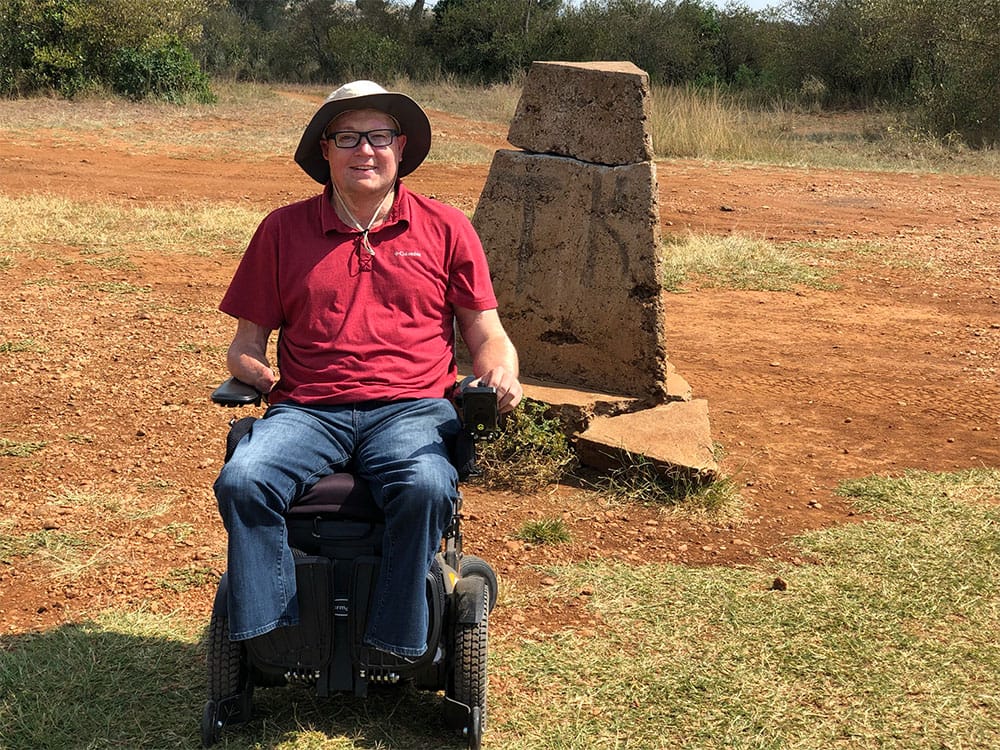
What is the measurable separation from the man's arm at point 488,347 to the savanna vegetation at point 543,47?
15786mm

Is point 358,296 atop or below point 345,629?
atop

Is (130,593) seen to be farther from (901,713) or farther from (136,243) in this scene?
(136,243)

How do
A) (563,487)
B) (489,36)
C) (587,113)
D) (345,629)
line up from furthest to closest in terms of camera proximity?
(489,36), (587,113), (563,487), (345,629)

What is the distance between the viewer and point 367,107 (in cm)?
331

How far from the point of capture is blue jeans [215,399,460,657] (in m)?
2.81

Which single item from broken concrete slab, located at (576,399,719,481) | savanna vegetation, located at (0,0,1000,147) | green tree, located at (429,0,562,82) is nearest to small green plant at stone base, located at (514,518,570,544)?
broken concrete slab, located at (576,399,719,481)

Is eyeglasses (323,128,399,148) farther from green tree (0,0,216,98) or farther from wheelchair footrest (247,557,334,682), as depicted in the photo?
green tree (0,0,216,98)

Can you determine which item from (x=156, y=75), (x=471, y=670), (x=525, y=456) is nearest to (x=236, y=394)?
(x=471, y=670)

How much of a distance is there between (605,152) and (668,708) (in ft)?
9.29

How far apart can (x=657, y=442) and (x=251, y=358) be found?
2.32 m

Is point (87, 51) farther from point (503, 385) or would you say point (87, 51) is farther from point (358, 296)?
point (503, 385)

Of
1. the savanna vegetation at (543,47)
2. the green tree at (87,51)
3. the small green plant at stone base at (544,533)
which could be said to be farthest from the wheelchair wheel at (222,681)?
the green tree at (87,51)

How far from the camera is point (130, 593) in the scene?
13.2 ft

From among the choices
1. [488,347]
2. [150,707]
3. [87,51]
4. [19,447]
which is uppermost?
[87,51]
